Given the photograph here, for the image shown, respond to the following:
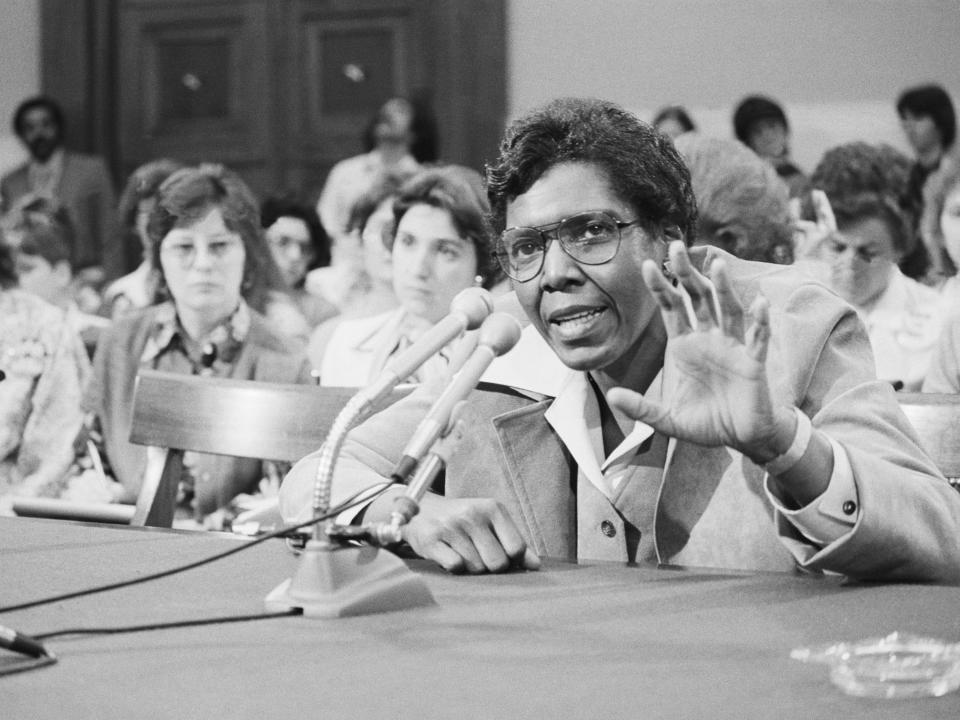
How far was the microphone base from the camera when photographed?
1.38 metres

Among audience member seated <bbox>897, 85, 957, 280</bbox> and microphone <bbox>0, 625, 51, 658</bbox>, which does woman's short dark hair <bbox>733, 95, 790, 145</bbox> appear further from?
microphone <bbox>0, 625, 51, 658</bbox>

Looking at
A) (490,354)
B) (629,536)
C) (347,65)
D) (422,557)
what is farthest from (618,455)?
(347,65)

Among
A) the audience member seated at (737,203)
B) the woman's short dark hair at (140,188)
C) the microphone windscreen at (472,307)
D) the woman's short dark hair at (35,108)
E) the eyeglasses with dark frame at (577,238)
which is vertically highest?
the woman's short dark hair at (35,108)

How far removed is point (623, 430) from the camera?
1.92 meters

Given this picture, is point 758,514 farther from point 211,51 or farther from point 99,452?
point 211,51

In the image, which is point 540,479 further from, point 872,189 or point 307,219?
point 307,219

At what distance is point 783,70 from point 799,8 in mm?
273

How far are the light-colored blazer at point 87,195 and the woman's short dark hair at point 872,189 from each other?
4.15m

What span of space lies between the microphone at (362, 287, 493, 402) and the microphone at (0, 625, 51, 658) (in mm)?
358

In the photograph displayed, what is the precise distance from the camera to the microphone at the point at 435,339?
137 cm

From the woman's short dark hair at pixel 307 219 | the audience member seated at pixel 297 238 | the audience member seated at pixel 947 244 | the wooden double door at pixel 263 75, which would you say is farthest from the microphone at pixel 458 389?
the wooden double door at pixel 263 75

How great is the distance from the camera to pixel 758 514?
5.69 ft

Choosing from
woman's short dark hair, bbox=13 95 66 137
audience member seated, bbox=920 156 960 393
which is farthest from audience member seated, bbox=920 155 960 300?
woman's short dark hair, bbox=13 95 66 137

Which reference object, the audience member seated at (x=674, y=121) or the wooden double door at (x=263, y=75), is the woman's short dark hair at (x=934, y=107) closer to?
the audience member seated at (x=674, y=121)
